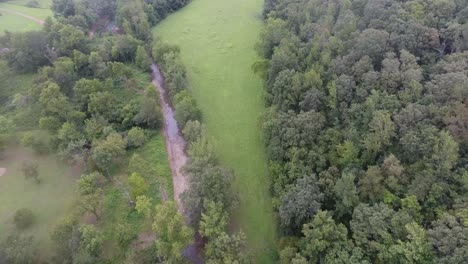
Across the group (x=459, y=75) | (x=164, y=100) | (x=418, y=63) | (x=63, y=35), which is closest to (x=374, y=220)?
(x=459, y=75)

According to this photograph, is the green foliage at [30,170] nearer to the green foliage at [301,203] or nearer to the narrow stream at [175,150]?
the narrow stream at [175,150]

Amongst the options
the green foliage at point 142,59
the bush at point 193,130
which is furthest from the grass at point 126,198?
the green foliage at point 142,59

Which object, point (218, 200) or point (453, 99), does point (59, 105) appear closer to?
point (218, 200)

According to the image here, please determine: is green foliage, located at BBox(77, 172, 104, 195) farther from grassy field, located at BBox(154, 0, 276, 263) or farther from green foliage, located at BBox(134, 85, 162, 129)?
grassy field, located at BBox(154, 0, 276, 263)

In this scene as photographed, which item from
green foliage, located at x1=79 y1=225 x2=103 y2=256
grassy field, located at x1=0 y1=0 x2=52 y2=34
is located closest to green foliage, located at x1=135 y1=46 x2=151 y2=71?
grassy field, located at x1=0 y1=0 x2=52 y2=34

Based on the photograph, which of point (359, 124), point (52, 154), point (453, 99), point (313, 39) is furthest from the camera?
point (313, 39)

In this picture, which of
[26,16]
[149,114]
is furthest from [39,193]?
[26,16]
